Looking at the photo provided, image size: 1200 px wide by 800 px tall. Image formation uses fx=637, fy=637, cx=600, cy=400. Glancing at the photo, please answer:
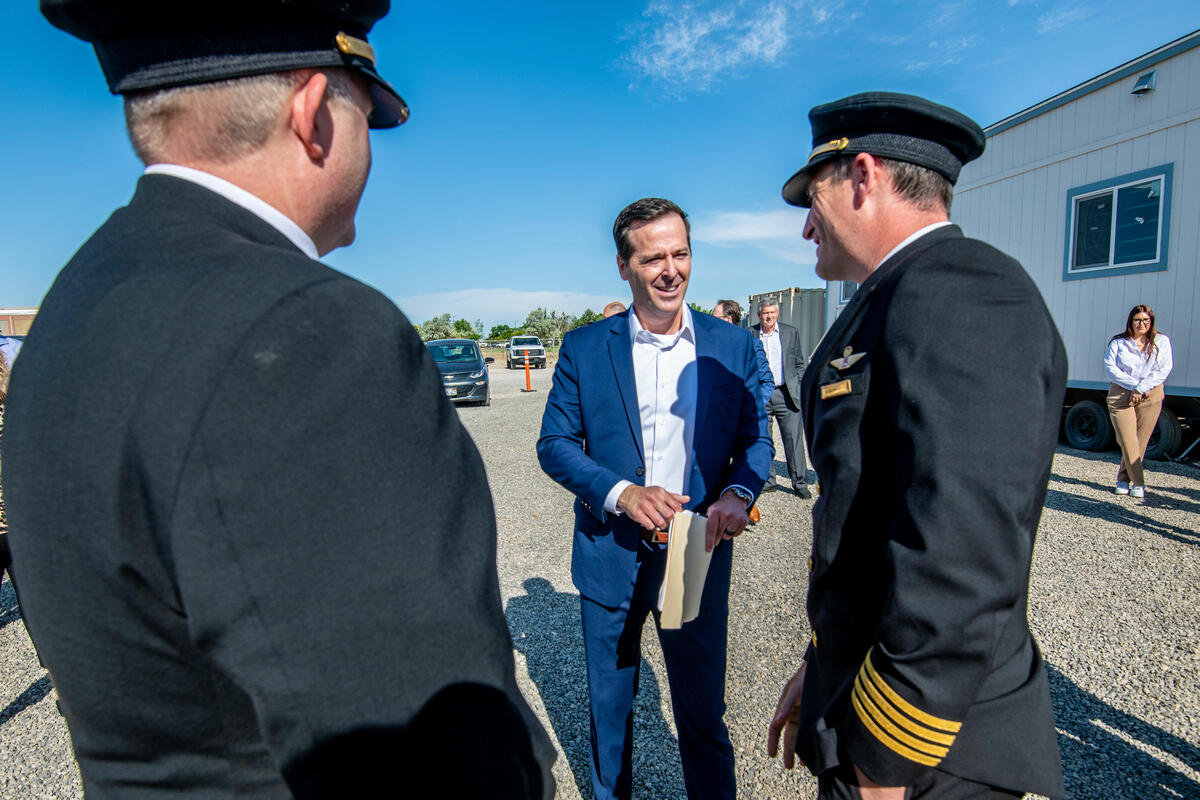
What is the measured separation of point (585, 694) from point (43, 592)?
123 inches

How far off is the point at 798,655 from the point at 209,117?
150 inches

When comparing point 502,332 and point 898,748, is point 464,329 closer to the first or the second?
point 502,332

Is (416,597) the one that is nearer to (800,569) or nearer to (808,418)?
(808,418)

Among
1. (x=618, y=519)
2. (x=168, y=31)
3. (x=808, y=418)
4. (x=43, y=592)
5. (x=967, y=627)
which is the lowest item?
(x=618, y=519)

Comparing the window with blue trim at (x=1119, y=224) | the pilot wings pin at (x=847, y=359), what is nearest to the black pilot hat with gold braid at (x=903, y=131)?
the pilot wings pin at (x=847, y=359)

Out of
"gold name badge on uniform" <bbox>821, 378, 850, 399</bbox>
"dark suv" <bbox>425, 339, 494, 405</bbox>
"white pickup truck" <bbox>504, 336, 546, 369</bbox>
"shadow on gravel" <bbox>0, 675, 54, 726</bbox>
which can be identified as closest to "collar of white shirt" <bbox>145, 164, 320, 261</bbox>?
"gold name badge on uniform" <bbox>821, 378, 850, 399</bbox>

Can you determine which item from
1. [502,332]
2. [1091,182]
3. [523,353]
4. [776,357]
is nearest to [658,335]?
[776,357]

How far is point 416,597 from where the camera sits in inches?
25.4

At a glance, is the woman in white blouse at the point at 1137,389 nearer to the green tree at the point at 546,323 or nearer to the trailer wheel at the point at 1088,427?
the trailer wheel at the point at 1088,427

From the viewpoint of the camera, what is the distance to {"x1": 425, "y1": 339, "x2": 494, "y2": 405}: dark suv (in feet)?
51.7

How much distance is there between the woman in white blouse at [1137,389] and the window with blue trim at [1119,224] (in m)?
2.01

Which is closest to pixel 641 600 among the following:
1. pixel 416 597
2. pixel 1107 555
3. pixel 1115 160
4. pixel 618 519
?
pixel 618 519

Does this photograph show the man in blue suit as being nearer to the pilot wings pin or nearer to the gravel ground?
the gravel ground

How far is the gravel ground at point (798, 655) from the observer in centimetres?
277
